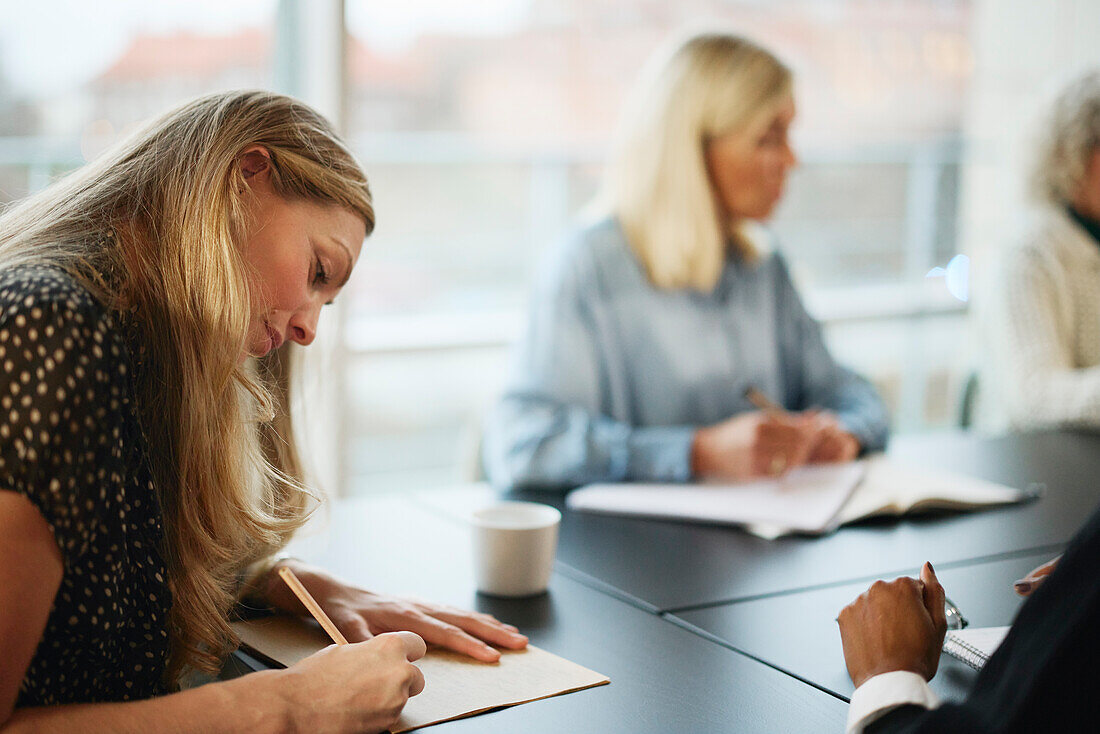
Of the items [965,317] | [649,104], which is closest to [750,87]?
[649,104]

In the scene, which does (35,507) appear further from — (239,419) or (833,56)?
(833,56)

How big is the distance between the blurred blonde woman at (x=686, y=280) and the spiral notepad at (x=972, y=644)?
0.89 m

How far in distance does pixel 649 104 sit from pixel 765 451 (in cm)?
78

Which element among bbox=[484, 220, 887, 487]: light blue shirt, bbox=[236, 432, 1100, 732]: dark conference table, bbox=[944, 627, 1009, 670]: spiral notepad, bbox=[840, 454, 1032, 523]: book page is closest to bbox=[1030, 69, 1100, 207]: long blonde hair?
bbox=[484, 220, 887, 487]: light blue shirt

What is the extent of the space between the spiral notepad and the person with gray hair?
4.59 feet

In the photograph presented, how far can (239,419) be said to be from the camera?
1.01 metres

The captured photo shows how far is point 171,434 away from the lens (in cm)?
95

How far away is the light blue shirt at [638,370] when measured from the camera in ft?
5.67

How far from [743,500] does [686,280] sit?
2.16ft

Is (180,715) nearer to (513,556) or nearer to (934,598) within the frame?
A: (513,556)

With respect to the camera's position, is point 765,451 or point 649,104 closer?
point 765,451

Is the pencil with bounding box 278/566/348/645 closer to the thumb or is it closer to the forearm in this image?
the forearm

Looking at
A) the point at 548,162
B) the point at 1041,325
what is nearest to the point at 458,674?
the point at 1041,325

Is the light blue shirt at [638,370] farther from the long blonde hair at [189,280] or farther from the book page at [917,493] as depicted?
the long blonde hair at [189,280]
